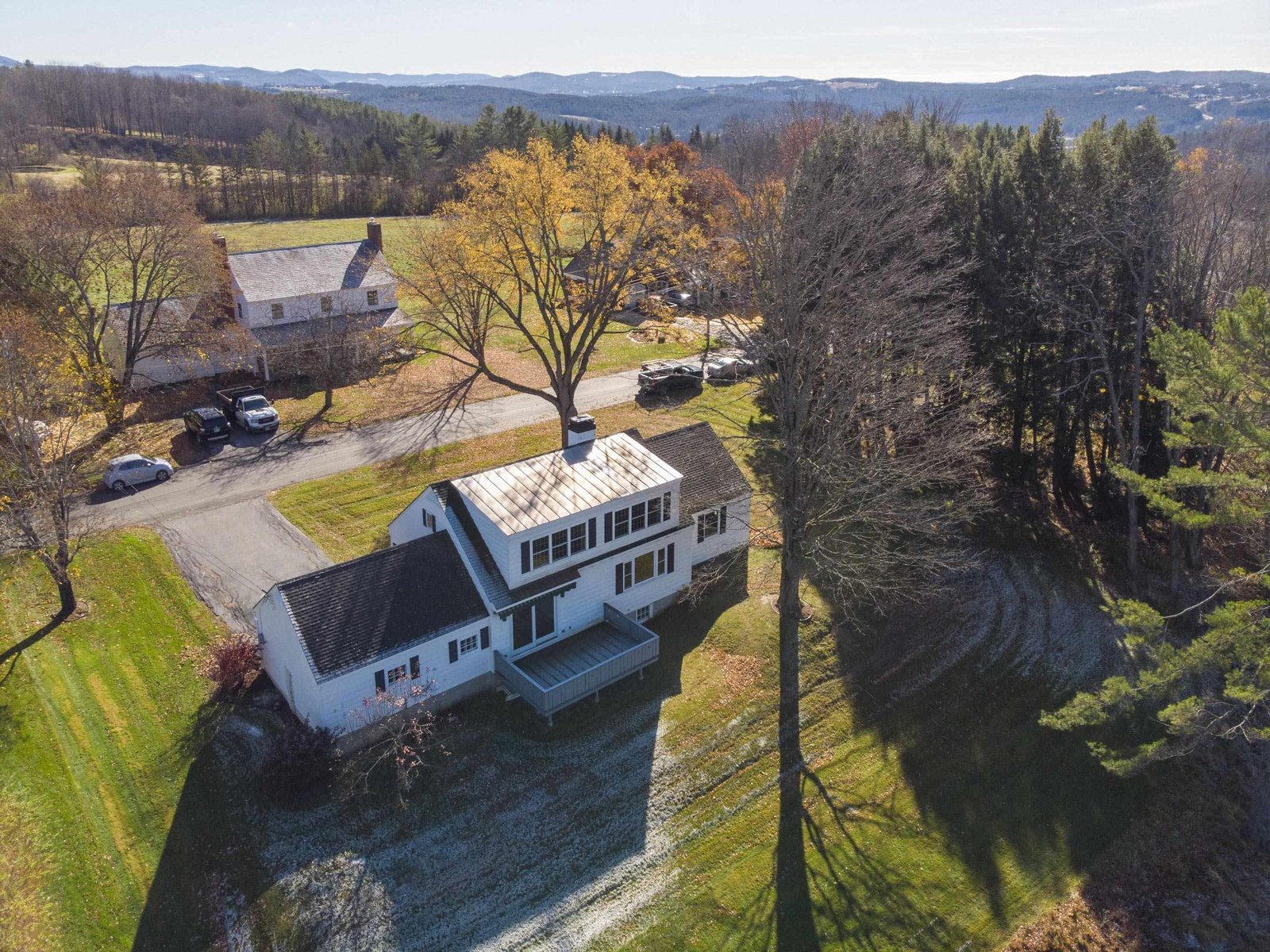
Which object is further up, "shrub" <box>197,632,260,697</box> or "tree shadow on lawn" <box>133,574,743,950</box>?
"shrub" <box>197,632,260,697</box>

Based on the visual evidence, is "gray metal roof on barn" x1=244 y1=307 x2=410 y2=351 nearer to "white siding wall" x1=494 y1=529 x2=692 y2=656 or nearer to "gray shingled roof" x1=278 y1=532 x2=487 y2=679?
"gray shingled roof" x1=278 y1=532 x2=487 y2=679

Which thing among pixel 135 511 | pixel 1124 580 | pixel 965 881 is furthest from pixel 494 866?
pixel 1124 580

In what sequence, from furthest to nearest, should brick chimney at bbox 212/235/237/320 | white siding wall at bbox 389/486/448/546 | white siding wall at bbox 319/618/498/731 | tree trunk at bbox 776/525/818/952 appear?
brick chimney at bbox 212/235/237/320
white siding wall at bbox 389/486/448/546
white siding wall at bbox 319/618/498/731
tree trunk at bbox 776/525/818/952

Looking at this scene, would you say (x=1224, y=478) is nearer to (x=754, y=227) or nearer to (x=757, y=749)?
(x=757, y=749)

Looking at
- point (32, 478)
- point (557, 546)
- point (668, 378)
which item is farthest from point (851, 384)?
point (32, 478)

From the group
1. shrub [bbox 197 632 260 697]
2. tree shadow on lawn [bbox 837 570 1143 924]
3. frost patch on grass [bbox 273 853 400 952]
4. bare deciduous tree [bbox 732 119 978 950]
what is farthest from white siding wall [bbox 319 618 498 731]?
tree shadow on lawn [bbox 837 570 1143 924]

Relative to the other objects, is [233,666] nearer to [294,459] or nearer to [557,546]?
[557,546]
